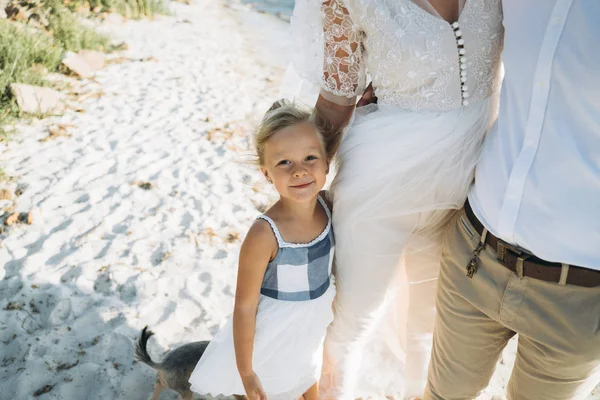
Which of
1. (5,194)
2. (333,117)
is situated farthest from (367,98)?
(5,194)

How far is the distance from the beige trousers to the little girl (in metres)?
0.45

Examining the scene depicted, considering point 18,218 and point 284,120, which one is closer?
point 284,120

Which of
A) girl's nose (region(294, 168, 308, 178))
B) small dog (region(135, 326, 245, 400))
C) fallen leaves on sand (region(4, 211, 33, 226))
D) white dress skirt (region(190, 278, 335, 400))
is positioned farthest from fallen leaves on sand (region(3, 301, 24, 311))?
girl's nose (region(294, 168, 308, 178))

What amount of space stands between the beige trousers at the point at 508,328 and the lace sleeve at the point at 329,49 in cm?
58

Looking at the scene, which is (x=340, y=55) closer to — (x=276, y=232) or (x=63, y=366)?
(x=276, y=232)

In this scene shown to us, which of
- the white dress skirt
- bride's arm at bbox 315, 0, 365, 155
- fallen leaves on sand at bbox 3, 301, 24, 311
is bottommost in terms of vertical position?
fallen leaves on sand at bbox 3, 301, 24, 311

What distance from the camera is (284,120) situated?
1.70 metres

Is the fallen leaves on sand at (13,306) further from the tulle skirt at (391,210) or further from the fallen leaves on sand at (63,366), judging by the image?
the tulle skirt at (391,210)

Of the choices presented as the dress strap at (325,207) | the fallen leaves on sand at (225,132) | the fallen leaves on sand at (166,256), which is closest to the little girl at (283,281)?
the dress strap at (325,207)

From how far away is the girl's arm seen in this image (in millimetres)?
1682

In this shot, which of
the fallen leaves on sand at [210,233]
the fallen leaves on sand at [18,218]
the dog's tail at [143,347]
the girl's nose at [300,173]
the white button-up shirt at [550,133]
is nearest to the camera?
the white button-up shirt at [550,133]

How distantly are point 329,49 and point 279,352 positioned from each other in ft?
3.66

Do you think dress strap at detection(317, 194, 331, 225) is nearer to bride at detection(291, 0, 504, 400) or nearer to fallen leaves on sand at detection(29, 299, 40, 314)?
bride at detection(291, 0, 504, 400)

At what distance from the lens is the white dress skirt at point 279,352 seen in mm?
1823
